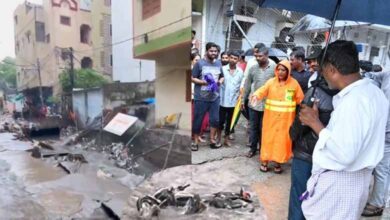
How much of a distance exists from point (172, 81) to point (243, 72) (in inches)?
105

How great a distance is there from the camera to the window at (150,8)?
4.37ft

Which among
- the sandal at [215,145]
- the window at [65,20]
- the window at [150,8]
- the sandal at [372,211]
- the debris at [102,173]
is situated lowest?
the sandal at [372,211]

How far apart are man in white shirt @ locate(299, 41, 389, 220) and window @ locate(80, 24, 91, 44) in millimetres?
1070

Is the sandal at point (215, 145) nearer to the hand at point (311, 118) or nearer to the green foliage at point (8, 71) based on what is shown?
the hand at point (311, 118)

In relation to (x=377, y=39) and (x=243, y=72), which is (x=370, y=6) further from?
(x=377, y=39)

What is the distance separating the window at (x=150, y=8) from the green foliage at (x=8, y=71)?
0.59 metres

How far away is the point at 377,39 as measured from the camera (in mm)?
7137

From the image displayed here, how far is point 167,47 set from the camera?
138 centimetres

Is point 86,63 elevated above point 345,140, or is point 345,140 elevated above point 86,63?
point 86,63

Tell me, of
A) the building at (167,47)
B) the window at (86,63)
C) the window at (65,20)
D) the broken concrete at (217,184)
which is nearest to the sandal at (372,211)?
the broken concrete at (217,184)

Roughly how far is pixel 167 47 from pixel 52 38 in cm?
48

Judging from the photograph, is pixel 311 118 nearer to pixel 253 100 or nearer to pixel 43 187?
pixel 43 187

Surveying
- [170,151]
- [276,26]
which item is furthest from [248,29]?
[170,151]

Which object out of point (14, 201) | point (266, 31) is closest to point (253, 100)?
point (14, 201)
